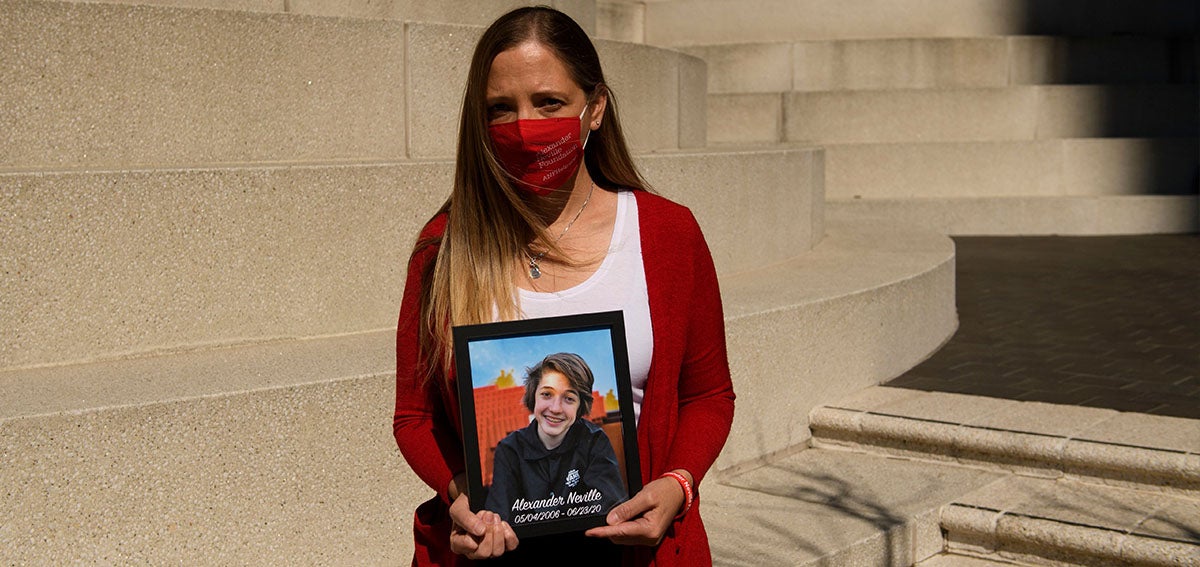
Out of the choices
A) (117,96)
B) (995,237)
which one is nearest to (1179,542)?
(117,96)

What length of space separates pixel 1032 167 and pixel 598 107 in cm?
1138

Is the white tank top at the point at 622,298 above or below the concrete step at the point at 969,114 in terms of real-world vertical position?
below

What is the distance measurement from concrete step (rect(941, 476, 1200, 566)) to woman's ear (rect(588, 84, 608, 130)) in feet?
10.2

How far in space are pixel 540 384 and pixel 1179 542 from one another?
132 inches

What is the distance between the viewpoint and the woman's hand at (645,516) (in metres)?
2.24

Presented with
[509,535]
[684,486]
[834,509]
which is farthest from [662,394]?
[834,509]

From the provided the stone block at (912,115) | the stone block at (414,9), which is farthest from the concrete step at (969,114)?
the stone block at (414,9)

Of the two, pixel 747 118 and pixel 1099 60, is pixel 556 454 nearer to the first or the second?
pixel 747 118

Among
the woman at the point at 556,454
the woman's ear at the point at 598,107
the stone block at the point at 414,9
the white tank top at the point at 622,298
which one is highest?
the stone block at the point at 414,9

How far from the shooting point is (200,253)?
4773 mm

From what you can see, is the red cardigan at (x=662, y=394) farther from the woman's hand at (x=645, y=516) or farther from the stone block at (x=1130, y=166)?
the stone block at (x=1130, y=166)

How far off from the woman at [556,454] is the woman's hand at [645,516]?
26mm

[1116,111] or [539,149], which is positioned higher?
[1116,111]

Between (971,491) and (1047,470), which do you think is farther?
(1047,470)
